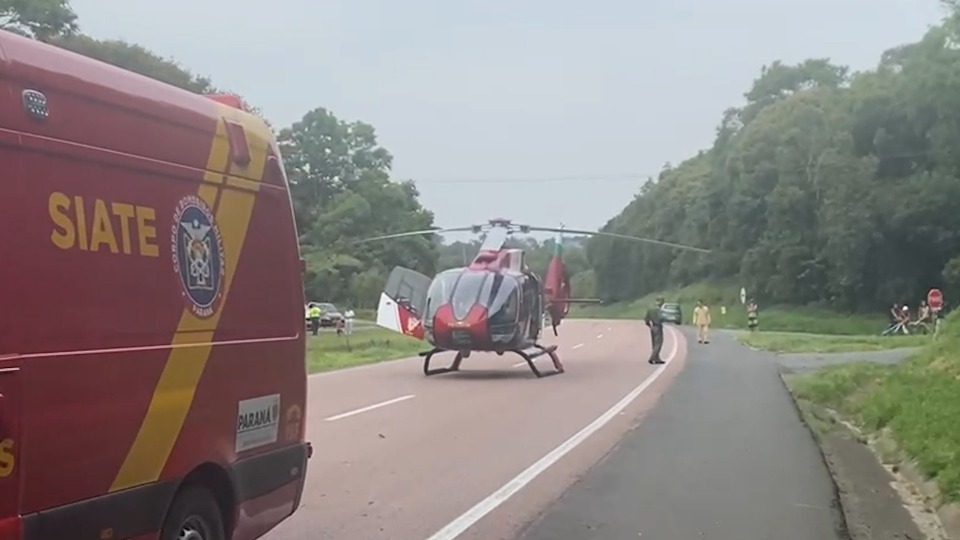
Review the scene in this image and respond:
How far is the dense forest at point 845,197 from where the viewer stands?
68.9 metres

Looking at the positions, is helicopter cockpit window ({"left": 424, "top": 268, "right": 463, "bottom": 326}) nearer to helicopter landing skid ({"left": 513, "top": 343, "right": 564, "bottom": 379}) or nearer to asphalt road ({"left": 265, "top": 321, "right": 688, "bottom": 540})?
asphalt road ({"left": 265, "top": 321, "right": 688, "bottom": 540})

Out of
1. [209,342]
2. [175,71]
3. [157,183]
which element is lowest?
[209,342]

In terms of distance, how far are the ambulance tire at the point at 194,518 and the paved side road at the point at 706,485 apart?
3.01 metres

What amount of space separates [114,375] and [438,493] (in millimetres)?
5761

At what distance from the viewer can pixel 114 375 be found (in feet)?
18.3

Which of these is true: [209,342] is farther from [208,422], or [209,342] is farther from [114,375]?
[114,375]

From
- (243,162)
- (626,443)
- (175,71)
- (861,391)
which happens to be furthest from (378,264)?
(243,162)

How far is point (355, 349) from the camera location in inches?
1479

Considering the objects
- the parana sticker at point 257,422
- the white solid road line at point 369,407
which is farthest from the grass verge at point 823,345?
the parana sticker at point 257,422

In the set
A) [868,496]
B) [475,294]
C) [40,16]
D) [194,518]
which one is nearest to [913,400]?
[868,496]

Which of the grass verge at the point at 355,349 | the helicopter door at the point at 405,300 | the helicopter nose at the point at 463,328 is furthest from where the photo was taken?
the grass verge at the point at 355,349

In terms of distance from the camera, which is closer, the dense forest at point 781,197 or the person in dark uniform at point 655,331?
the person in dark uniform at point 655,331

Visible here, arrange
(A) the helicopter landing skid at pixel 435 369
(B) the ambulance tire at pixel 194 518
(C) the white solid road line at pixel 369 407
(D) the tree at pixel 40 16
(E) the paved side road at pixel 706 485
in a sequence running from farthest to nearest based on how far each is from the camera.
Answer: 1. (D) the tree at pixel 40 16
2. (A) the helicopter landing skid at pixel 435 369
3. (C) the white solid road line at pixel 369 407
4. (E) the paved side road at pixel 706 485
5. (B) the ambulance tire at pixel 194 518

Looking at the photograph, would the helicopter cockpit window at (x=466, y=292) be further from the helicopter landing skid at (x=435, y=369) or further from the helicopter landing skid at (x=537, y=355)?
the helicopter landing skid at (x=537, y=355)
